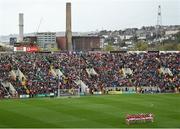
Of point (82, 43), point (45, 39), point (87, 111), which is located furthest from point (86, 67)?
point (45, 39)

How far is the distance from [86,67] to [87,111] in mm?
26857

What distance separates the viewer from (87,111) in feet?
137

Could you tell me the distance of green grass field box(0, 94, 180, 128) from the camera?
34.2 m

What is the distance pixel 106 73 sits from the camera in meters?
67.1

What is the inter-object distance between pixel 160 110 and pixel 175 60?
106ft

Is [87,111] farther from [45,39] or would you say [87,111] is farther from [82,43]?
[45,39]

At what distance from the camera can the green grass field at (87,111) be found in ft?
112

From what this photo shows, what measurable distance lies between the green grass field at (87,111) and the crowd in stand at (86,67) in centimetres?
876

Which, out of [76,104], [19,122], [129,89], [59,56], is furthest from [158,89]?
[19,122]

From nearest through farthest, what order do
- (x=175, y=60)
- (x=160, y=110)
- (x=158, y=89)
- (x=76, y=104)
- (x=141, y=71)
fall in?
(x=160, y=110) → (x=76, y=104) → (x=158, y=89) → (x=141, y=71) → (x=175, y=60)

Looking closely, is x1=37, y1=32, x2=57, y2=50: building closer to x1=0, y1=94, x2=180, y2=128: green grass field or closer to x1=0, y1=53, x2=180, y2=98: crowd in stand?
x1=0, y1=53, x2=180, y2=98: crowd in stand

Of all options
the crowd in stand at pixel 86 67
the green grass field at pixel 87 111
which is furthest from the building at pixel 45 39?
the green grass field at pixel 87 111

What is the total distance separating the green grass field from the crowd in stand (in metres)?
8.76

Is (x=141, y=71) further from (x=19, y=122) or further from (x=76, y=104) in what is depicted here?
(x=19, y=122)
